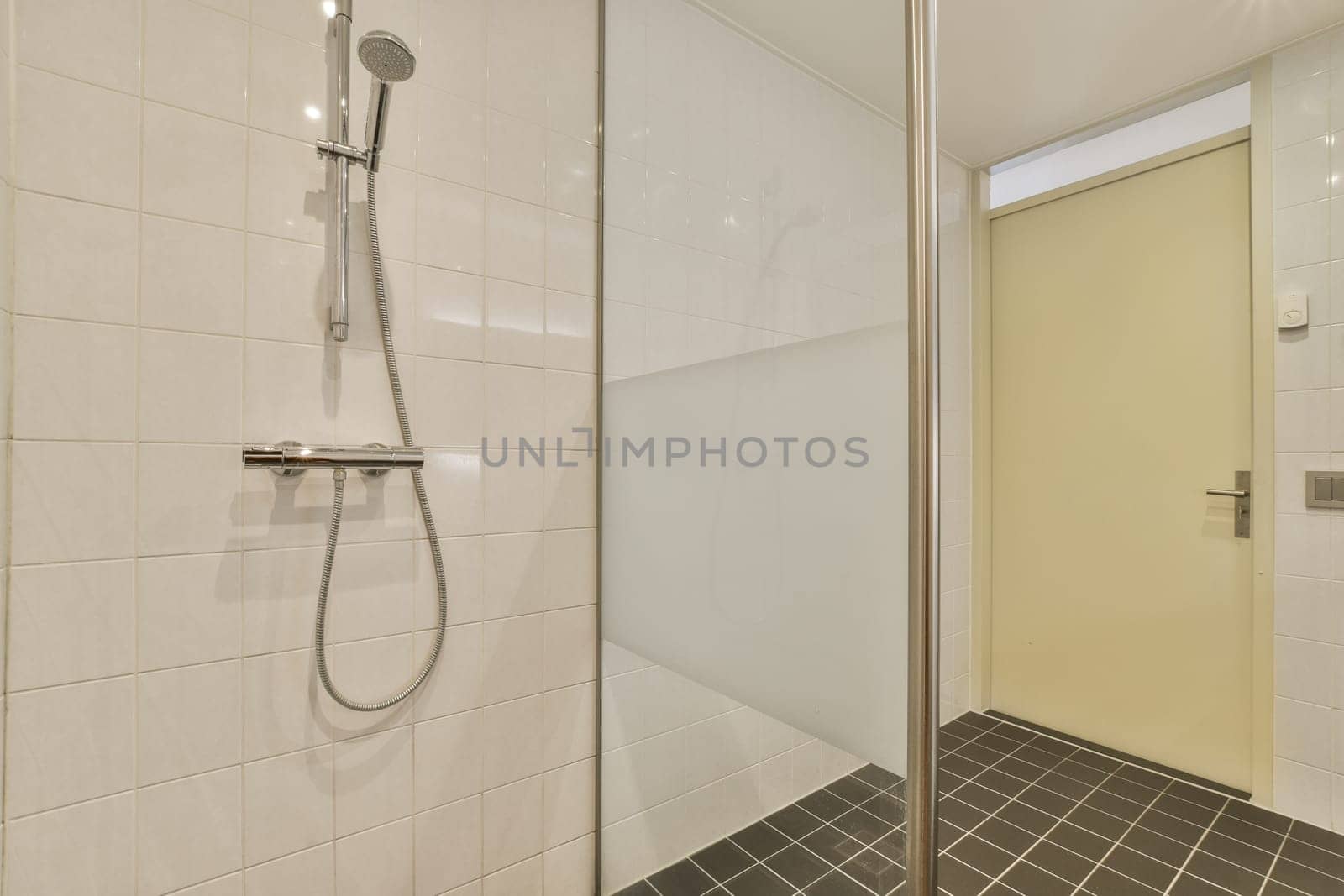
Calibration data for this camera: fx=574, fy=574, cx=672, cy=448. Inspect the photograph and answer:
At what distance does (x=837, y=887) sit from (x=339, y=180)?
4.39 feet

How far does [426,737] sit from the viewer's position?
1078 millimetres

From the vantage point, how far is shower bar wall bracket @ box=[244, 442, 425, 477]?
87 cm

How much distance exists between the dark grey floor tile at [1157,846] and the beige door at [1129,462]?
50 centimetres

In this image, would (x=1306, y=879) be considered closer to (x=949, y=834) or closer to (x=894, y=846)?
(x=949, y=834)

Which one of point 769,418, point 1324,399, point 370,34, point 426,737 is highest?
point 370,34

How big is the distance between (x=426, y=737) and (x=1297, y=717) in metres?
2.35

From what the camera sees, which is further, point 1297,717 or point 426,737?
point 1297,717

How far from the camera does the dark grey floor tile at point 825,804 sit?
0.79 meters

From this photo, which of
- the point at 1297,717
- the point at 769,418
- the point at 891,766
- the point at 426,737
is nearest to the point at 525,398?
the point at 769,418

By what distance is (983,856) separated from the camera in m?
1.50

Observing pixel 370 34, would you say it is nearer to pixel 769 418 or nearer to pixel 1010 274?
pixel 769 418

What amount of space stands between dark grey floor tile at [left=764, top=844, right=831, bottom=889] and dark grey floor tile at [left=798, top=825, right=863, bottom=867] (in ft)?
0.04

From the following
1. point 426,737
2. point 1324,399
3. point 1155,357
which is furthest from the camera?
point 1155,357

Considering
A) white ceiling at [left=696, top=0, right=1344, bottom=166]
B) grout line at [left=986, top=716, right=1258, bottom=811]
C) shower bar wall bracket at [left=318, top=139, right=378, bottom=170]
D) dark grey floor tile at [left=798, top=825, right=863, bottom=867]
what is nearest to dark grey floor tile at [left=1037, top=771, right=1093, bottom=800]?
grout line at [left=986, top=716, right=1258, bottom=811]
